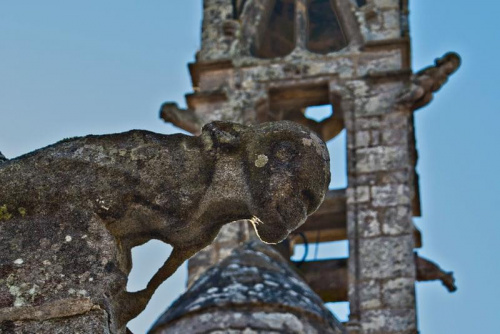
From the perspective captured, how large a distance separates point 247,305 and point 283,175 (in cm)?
736

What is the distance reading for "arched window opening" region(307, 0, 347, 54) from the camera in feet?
58.3

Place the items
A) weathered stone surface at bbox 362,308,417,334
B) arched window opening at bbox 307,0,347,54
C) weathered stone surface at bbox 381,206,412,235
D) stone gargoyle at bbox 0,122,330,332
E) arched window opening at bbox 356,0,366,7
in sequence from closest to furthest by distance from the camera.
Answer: stone gargoyle at bbox 0,122,330,332
weathered stone surface at bbox 362,308,417,334
weathered stone surface at bbox 381,206,412,235
arched window opening at bbox 356,0,366,7
arched window opening at bbox 307,0,347,54

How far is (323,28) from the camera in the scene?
1805 cm

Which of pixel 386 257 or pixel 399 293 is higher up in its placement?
pixel 386 257

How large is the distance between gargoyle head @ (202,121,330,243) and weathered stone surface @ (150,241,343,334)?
7.12 meters

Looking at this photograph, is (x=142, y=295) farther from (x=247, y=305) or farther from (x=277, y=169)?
(x=247, y=305)

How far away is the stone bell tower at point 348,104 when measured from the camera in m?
14.4

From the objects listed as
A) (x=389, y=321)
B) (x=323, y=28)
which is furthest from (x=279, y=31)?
(x=389, y=321)

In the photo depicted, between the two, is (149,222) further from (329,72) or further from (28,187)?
(329,72)

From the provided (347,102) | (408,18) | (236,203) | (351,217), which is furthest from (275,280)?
(236,203)

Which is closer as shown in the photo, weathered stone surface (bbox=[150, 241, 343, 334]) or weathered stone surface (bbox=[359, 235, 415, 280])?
weathered stone surface (bbox=[150, 241, 343, 334])

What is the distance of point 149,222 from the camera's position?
133 inches

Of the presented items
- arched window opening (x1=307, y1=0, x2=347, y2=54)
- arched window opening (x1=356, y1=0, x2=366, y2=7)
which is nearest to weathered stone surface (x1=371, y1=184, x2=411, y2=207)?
arched window opening (x1=307, y1=0, x2=347, y2=54)

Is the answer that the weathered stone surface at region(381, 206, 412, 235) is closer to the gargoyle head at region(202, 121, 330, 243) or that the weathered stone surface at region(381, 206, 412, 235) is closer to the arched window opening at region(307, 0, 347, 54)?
the arched window opening at region(307, 0, 347, 54)
